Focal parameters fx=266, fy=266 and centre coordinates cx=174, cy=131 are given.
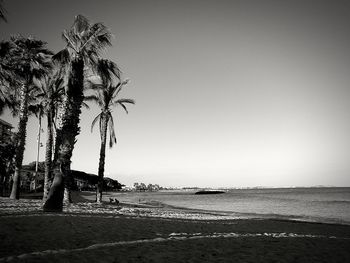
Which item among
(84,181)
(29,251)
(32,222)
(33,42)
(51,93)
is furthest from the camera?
(84,181)

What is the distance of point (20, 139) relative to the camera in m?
20.7

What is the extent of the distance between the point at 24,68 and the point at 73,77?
33.4ft

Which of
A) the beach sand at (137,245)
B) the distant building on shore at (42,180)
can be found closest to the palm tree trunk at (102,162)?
the beach sand at (137,245)

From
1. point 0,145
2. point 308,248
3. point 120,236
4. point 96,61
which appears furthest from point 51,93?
point 308,248

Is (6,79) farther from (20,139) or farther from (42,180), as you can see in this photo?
(42,180)

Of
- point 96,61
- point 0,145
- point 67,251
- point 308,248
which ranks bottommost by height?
point 308,248

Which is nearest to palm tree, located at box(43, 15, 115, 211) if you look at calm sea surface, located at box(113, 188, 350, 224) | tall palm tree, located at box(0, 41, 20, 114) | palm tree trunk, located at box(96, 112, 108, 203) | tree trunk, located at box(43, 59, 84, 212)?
tree trunk, located at box(43, 59, 84, 212)

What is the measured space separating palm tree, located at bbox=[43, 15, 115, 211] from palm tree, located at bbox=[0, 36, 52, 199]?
7980mm

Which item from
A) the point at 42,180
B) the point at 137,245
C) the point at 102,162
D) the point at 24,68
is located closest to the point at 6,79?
the point at 24,68

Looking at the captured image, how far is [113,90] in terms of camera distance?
24516 mm

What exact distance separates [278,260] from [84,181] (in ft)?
277

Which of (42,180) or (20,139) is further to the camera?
(42,180)

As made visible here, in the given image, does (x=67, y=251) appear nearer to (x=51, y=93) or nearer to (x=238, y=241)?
(x=238, y=241)

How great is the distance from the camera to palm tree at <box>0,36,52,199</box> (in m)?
20.7
